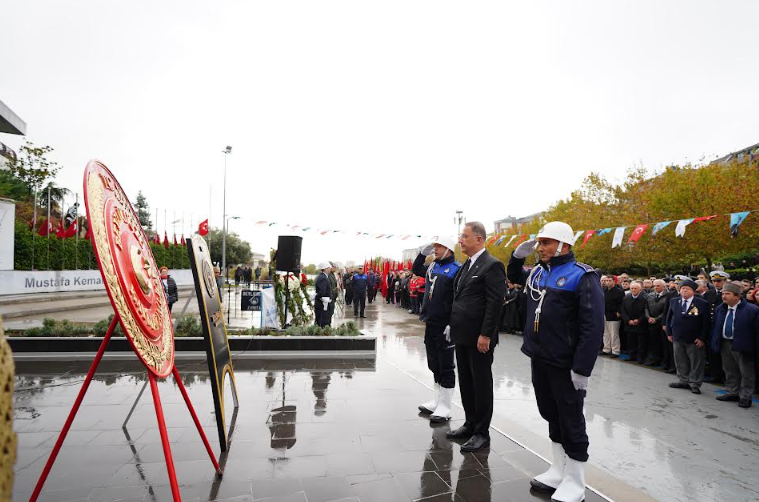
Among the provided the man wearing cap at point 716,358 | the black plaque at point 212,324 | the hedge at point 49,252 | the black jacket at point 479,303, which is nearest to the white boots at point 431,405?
the black jacket at point 479,303

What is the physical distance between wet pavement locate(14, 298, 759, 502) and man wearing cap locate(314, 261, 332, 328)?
164 inches

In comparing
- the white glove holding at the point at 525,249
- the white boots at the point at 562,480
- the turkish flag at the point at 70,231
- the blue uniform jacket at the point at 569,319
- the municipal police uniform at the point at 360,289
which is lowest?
the white boots at the point at 562,480

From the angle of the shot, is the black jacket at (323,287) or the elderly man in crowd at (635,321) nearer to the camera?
the elderly man in crowd at (635,321)

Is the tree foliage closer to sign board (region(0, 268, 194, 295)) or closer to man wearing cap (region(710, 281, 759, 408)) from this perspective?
man wearing cap (region(710, 281, 759, 408))

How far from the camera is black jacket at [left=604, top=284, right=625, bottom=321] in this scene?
393 inches

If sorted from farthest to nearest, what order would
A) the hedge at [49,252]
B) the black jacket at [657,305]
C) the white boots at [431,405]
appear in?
the hedge at [49,252] < the black jacket at [657,305] < the white boots at [431,405]

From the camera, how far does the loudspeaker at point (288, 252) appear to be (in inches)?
414

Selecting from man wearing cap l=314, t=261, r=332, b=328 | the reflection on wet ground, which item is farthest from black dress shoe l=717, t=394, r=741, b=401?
man wearing cap l=314, t=261, r=332, b=328

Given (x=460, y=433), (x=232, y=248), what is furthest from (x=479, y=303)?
(x=232, y=248)

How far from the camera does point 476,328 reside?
13.6 feet

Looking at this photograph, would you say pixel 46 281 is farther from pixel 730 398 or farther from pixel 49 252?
pixel 730 398

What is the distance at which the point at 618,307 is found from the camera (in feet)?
32.9

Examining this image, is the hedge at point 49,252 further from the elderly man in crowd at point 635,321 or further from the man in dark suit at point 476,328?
the elderly man in crowd at point 635,321

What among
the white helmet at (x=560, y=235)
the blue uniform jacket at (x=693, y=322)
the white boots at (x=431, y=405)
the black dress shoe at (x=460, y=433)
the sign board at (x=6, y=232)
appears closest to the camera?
the white helmet at (x=560, y=235)
